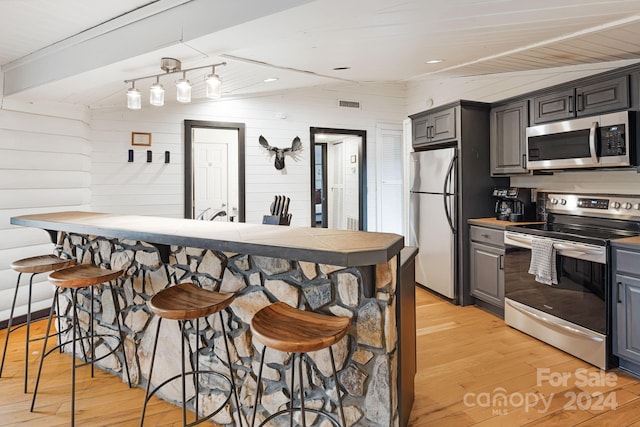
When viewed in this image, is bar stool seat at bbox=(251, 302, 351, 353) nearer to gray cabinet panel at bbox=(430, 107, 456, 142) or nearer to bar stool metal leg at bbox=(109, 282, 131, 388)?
bar stool metal leg at bbox=(109, 282, 131, 388)

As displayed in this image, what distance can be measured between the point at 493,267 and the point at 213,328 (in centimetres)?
276

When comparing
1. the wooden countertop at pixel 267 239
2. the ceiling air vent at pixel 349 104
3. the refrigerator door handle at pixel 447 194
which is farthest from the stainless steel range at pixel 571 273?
the ceiling air vent at pixel 349 104

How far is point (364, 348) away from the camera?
1.71 meters

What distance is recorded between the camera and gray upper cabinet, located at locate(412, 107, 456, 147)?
4.06 m

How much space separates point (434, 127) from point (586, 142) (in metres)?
1.61

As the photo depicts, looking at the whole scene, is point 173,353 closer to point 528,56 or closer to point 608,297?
point 608,297

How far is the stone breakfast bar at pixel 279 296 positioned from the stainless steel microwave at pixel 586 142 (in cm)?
192

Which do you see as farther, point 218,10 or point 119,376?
point 119,376

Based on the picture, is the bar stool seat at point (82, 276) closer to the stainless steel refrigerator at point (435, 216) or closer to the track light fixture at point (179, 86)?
the track light fixture at point (179, 86)

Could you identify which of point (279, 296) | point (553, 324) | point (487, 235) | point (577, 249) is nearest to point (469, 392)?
point (553, 324)

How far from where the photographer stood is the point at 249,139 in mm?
5012

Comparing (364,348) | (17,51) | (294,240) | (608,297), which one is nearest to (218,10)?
(294,240)

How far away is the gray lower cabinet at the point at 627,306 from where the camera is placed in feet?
8.09

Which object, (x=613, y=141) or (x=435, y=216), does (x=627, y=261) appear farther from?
(x=435, y=216)
